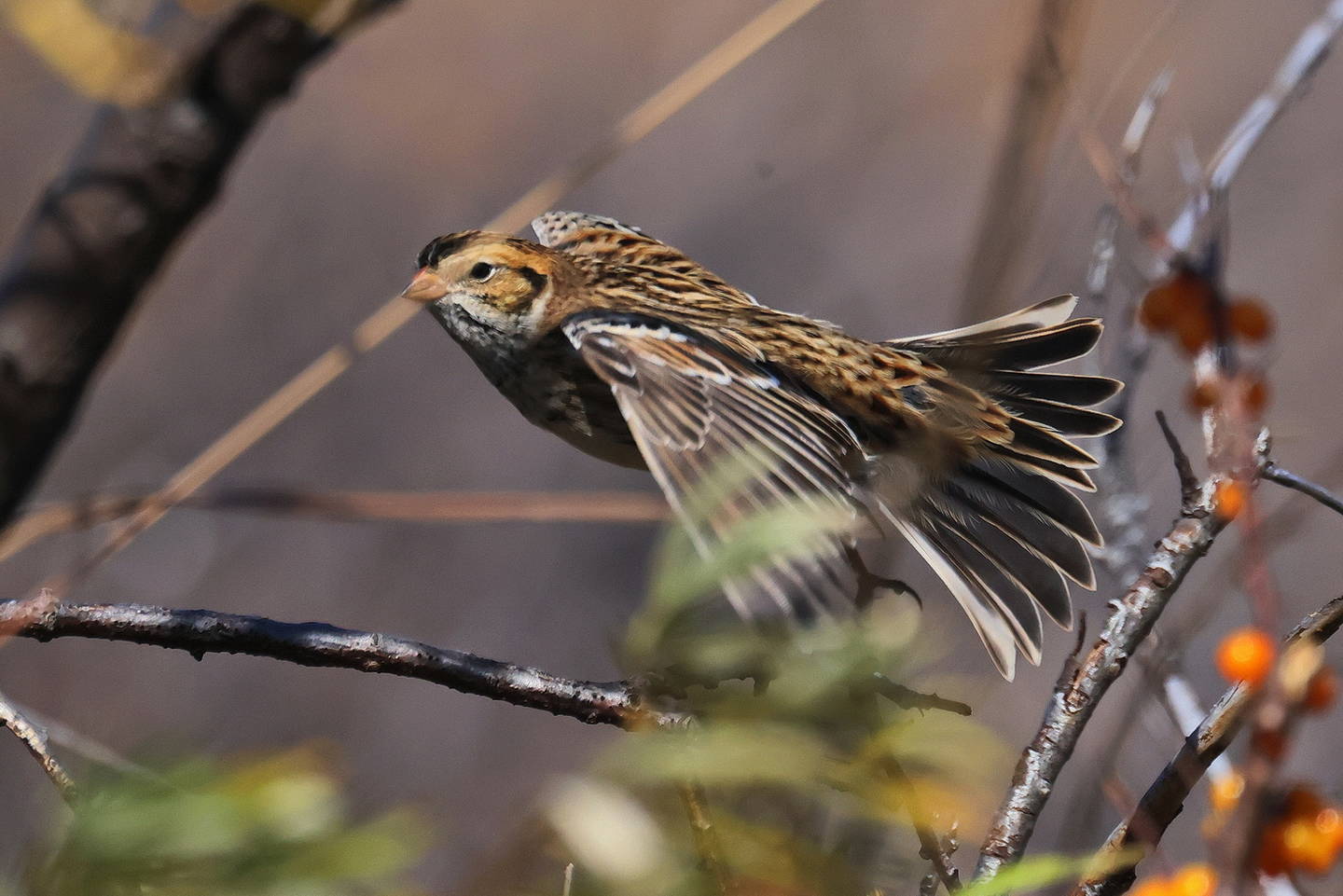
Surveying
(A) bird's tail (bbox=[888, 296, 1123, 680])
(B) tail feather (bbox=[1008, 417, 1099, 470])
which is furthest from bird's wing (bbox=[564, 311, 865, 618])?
(B) tail feather (bbox=[1008, 417, 1099, 470])

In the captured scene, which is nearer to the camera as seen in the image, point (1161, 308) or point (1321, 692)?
point (1321, 692)

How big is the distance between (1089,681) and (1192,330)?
1.75 ft

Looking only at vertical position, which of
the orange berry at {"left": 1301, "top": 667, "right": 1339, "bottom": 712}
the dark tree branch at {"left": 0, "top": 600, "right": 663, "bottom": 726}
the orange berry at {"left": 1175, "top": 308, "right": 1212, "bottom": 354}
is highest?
the dark tree branch at {"left": 0, "top": 600, "right": 663, "bottom": 726}

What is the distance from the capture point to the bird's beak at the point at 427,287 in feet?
10.9

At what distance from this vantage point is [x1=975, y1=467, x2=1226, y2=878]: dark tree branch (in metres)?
1.37

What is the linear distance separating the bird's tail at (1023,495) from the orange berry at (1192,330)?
65.1 inches

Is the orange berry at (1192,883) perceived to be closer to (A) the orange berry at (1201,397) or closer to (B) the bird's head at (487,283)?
(A) the orange berry at (1201,397)

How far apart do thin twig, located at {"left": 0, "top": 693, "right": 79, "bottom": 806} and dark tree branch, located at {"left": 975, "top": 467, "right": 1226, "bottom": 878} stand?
76cm

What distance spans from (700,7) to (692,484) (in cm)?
593

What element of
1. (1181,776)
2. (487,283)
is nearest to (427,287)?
(487,283)

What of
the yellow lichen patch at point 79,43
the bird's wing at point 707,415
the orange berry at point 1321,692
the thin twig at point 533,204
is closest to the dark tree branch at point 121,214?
the yellow lichen patch at point 79,43

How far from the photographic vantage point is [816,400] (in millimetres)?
3309

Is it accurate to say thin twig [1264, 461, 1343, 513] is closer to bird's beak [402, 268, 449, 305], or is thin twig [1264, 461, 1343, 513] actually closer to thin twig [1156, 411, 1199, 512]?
→ thin twig [1156, 411, 1199, 512]

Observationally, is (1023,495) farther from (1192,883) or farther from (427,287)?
(1192,883)
